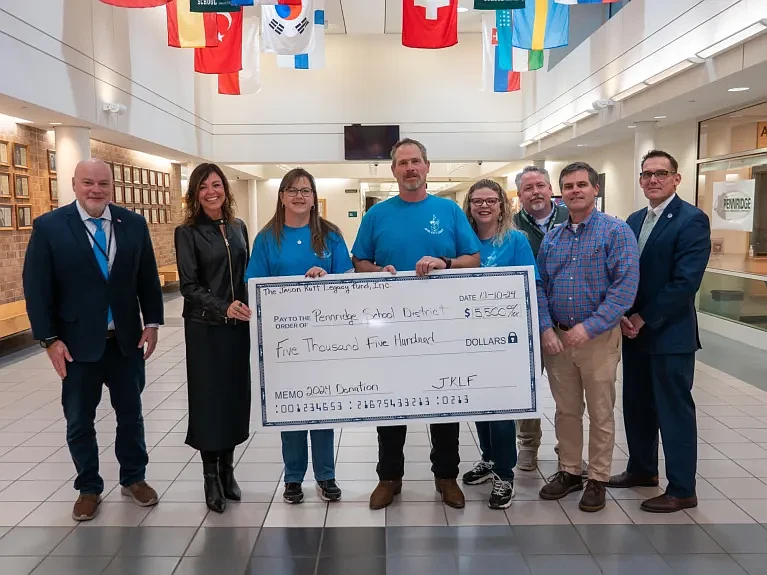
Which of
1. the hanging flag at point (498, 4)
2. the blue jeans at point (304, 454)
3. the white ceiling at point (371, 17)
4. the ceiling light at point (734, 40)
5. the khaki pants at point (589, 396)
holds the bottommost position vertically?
the blue jeans at point (304, 454)

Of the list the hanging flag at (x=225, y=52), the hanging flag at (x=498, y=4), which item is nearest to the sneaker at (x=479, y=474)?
the hanging flag at (x=498, y=4)

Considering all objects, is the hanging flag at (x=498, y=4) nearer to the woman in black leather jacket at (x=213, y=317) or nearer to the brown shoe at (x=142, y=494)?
the woman in black leather jacket at (x=213, y=317)

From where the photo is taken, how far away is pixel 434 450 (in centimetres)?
325

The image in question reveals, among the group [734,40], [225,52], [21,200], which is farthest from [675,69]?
[21,200]

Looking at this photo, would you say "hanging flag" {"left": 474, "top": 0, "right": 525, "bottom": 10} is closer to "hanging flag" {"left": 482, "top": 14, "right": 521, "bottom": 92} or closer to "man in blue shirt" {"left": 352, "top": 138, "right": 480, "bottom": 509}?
"man in blue shirt" {"left": 352, "top": 138, "right": 480, "bottom": 509}

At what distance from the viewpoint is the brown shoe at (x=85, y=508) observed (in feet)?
10.1

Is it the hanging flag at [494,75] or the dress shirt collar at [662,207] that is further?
the hanging flag at [494,75]

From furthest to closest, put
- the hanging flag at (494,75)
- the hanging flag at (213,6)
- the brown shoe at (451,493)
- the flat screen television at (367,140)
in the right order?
the flat screen television at (367,140)
the hanging flag at (494,75)
the hanging flag at (213,6)
the brown shoe at (451,493)

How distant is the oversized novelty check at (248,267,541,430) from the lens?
2.99 meters

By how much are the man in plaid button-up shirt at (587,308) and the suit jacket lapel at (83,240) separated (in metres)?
2.20

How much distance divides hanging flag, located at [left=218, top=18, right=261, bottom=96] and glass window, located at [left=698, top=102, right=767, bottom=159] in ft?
26.1

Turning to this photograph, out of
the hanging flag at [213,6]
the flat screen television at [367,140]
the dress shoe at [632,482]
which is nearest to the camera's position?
the dress shoe at [632,482]

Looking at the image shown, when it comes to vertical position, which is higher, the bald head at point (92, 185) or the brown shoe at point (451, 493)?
the bald head at point (92, 185)

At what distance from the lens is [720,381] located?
582cm
